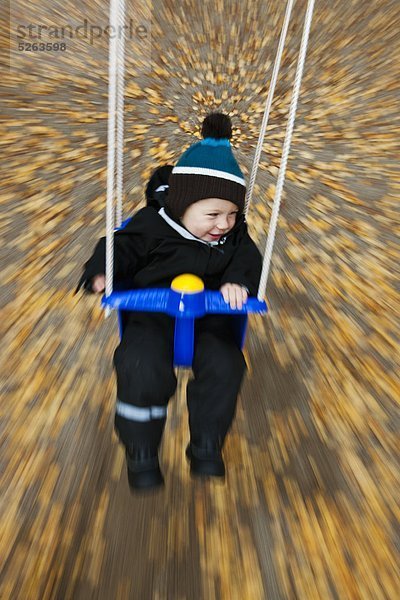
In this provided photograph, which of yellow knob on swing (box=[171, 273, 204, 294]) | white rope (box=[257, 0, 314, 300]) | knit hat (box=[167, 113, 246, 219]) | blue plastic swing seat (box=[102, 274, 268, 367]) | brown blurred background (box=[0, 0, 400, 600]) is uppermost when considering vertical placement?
white rope (box=[257, 0, 314, 300])

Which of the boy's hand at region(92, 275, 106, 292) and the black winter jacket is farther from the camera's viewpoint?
the black winter jacket

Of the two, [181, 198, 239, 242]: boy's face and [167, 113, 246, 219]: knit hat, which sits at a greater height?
[167, 113, 246, 219]: knit hat

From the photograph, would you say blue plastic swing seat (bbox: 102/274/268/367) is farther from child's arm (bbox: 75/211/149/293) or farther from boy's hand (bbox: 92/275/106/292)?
child's arm (bbox: 75/211/149/293)

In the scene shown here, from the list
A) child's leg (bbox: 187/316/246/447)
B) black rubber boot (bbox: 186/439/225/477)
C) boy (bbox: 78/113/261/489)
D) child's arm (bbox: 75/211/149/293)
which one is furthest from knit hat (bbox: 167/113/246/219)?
black rubber boot (bbox: 186/439/225/477)

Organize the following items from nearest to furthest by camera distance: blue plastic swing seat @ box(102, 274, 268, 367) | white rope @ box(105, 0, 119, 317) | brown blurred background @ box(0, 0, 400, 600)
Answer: white rope @ box(105, 0, 119, 317), blue plastic swing seat @ box(102, 274, 268, 367), brown blurred background @ box(0, 0, 400, 600)

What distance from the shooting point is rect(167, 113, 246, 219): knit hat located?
1.15 metres

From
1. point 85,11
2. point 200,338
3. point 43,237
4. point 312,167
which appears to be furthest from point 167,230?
point 85,11

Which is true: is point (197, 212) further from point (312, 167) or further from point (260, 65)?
point (260, 65)

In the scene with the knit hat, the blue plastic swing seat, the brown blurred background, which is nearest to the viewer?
the blue plastic swing seat

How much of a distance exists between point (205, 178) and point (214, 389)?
0.54 metres

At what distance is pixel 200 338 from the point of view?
1121 mm

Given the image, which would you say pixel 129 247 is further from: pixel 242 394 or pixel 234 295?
pixel 242 394

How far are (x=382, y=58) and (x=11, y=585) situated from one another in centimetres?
494

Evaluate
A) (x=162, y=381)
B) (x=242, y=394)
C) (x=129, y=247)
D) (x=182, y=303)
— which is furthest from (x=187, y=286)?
(x=242, y=394)
